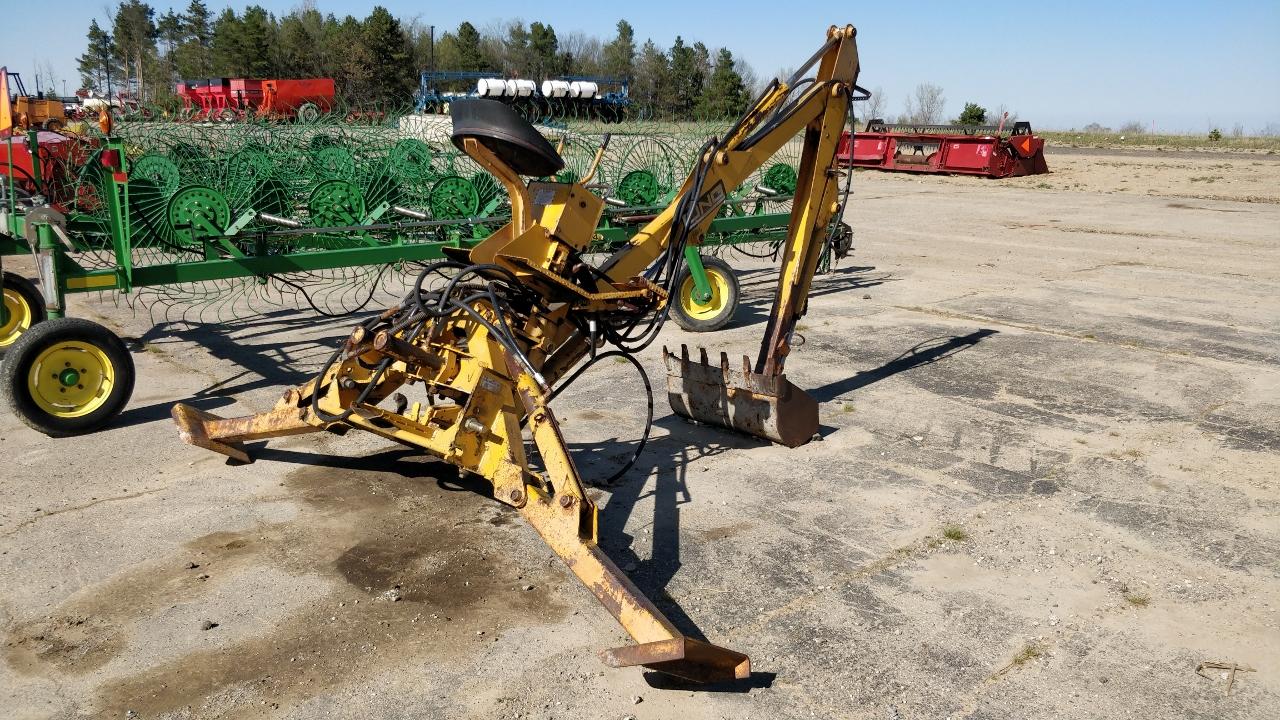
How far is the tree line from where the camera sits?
4428cm

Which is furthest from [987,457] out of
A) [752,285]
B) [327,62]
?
[327,62]

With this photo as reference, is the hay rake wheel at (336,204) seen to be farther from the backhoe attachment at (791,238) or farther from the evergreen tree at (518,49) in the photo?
the evergreen tree at (518,49)

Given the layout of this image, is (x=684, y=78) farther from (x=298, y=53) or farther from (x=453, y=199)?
(x=453, y=199)

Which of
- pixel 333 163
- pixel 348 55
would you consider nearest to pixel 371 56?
pixel 348 55

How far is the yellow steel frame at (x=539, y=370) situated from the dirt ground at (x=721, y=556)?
31 cm

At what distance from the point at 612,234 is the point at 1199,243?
35.9 feet

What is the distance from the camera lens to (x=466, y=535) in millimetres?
5121

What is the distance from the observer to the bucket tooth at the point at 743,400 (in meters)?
6.49

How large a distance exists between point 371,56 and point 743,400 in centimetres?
4156

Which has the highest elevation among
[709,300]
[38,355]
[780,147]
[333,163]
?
[780,147]

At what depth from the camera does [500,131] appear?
494 centimetres

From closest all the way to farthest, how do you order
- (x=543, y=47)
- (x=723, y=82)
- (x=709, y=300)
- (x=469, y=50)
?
(x=709, y=300) → (x=723, y=82) → (x=469, y=50) → (x=543, y=47)

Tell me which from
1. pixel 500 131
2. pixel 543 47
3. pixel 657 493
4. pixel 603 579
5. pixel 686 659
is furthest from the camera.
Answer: pixel 543 47

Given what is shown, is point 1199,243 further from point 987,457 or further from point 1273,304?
point 987,457
